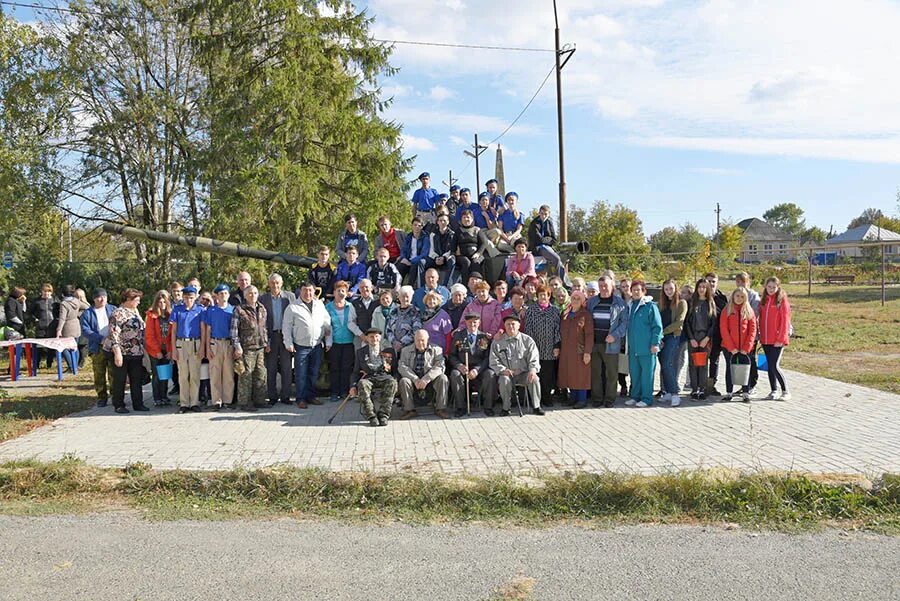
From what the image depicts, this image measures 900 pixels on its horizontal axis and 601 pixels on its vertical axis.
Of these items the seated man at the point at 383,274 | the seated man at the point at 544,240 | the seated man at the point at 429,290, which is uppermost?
the seated man at the point at 544,240

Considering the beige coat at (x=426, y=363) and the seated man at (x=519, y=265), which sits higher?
the seated man at (x=519, y=265)

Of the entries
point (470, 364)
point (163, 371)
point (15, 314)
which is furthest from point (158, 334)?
point (15, 314)

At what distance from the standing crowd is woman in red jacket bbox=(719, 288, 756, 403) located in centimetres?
2

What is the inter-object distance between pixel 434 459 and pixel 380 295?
12.5 ft

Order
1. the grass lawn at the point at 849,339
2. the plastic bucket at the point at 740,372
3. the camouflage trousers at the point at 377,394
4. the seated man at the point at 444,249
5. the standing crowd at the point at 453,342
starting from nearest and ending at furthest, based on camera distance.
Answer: the camouflage trousers at the point at 377,394, the standing crowd at the point at 453,342, the plastic bucket at the point at 740,372, the seated man at the point at 444,249, the grass lawn at the point at 849,339

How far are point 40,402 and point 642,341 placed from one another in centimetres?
903

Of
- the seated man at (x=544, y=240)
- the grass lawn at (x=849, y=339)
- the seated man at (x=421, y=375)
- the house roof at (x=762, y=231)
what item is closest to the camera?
the seated man at (x=421, y=375)

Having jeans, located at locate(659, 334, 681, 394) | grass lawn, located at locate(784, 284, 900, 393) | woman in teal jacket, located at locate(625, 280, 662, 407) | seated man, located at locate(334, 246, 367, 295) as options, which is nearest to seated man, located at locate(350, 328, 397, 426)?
seated man, located at locate(334, 246, 367, 295)

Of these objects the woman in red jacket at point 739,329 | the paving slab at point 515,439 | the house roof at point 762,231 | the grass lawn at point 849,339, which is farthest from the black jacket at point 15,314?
the house roof at point 762,231

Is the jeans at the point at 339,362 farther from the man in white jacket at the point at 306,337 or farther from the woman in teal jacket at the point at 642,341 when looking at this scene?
the woman in teal jacket at the point at 642,341

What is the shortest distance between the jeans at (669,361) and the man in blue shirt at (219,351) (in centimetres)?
→ 615

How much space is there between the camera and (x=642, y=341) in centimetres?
994

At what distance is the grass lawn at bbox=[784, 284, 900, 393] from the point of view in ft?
41.5

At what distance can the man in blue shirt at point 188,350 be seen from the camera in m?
9.84
